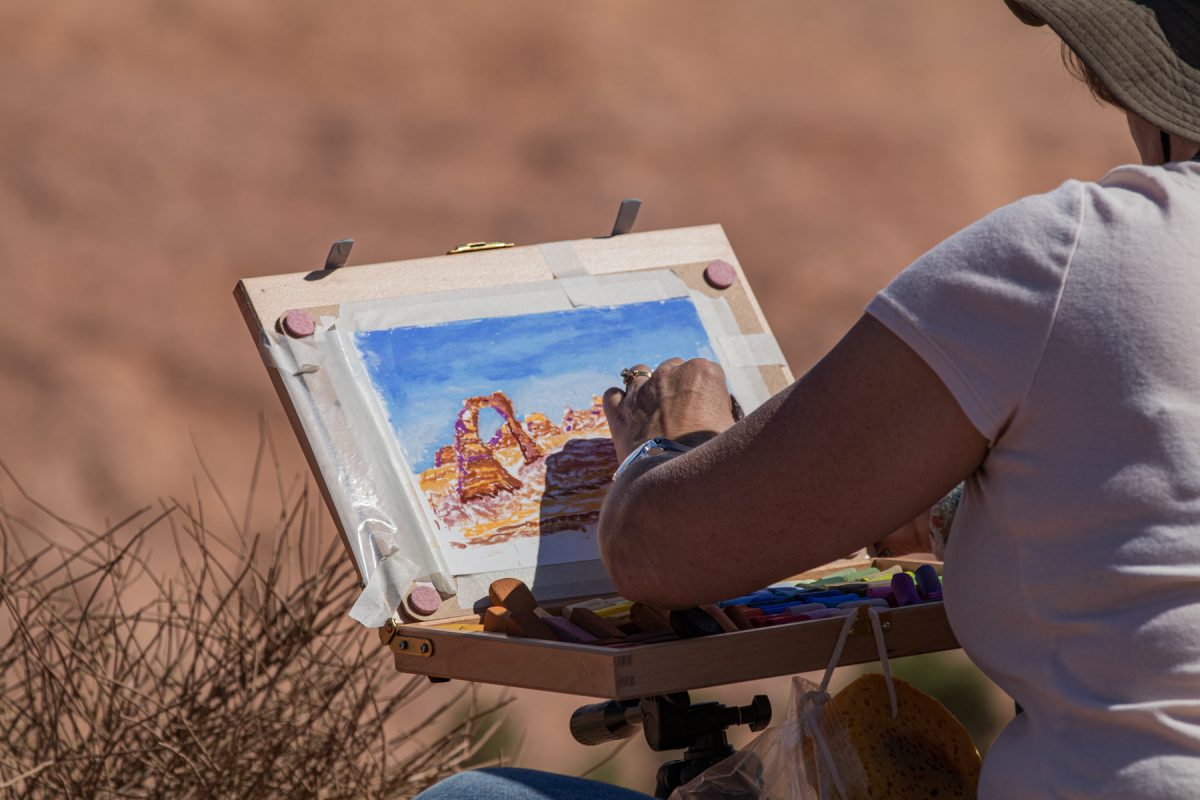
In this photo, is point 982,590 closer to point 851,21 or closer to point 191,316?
point 191,316

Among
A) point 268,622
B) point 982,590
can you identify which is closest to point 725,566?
point 982,590

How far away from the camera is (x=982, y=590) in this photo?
3.06 feet

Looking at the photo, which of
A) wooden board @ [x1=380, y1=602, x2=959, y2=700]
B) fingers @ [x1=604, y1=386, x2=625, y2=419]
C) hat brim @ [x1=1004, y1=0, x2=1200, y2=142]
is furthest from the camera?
fingers @ [x1=604, y1=386, x2=625, y2=419]

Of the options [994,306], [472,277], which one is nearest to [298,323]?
[472,277]

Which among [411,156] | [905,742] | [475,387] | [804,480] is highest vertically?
[411,156]

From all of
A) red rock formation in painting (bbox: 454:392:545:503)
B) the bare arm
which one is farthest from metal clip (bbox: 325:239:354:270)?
the bare arm

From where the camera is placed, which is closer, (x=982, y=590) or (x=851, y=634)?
(x=982, y=590)

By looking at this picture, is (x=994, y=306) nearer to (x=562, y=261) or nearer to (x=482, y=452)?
(x=482, y=452)

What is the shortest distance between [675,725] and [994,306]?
0.50m

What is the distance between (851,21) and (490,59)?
167cm

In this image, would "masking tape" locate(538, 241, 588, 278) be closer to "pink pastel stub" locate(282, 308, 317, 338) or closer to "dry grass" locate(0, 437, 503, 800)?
"pink pastel stub" locate(282, 308, 317, 338)

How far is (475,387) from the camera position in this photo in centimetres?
163

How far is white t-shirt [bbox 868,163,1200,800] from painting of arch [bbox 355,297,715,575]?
73 cm

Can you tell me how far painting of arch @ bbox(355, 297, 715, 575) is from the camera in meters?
1.54
